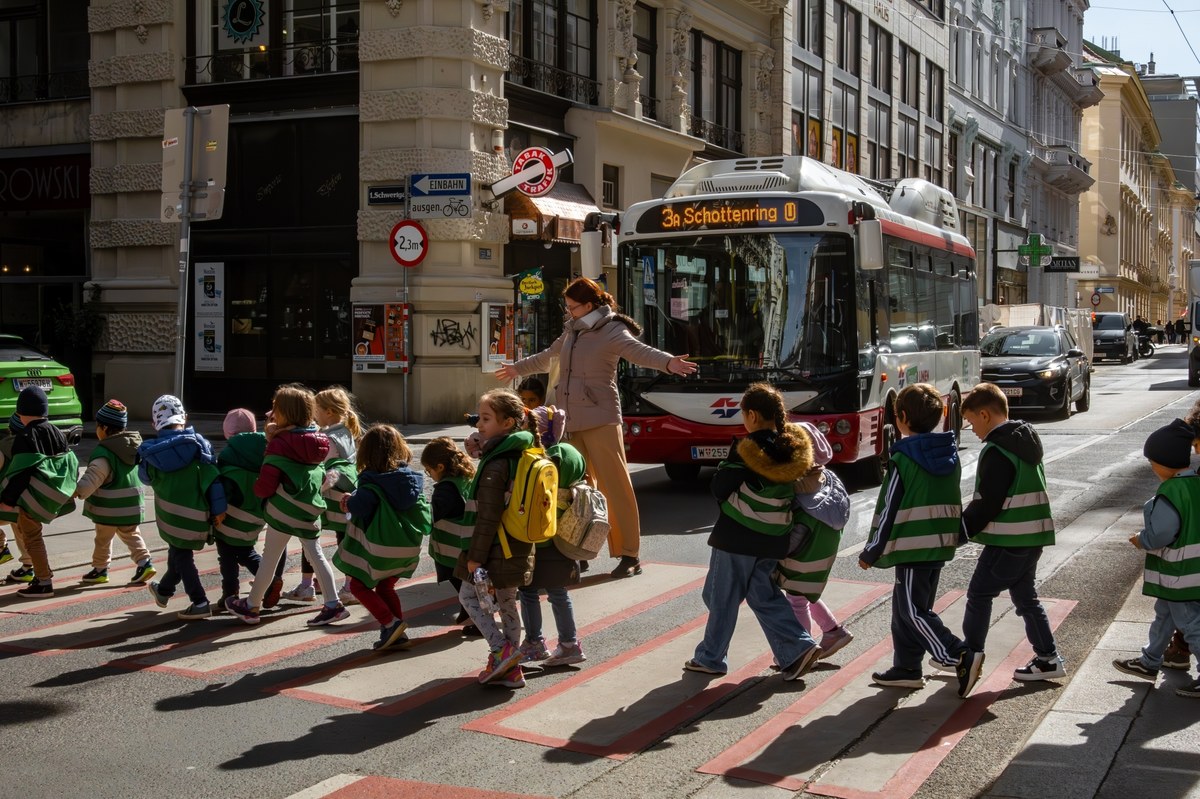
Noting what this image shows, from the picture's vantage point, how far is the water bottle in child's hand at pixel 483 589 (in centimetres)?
627

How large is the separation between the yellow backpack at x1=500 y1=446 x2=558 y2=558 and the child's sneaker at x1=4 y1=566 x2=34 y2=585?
176 inches

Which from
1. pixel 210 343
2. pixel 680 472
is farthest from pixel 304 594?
pixel 210 343

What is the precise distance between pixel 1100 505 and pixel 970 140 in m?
42.9

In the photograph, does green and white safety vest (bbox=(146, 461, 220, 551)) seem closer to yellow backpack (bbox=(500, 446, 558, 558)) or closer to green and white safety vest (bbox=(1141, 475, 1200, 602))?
yellow backpack (bbox=(500, 446, 558, 558))

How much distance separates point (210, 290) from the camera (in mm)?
23672

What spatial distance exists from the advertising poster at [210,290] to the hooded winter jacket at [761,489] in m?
18.8

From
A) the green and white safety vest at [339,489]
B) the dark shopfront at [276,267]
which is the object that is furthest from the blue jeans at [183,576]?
the dark shopfront at [276,267]

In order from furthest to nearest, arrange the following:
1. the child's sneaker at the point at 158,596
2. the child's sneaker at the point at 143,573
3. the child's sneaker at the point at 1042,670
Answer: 1. the child's sneaker at the point at 143,573
2. the child's sneaker at the point at 158,596
3. the child's sneaker at the point at 1042,670

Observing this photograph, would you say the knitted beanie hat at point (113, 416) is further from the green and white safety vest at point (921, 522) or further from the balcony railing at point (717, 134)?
the balcony railing at point (717, 134)

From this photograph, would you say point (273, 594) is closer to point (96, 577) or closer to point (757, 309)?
point (96, 577)

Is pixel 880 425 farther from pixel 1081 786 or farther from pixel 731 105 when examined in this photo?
pixel 731 105

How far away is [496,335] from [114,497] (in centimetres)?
1400

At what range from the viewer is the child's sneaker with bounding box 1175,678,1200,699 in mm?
6078

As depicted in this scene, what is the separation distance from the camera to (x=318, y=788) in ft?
16.5
